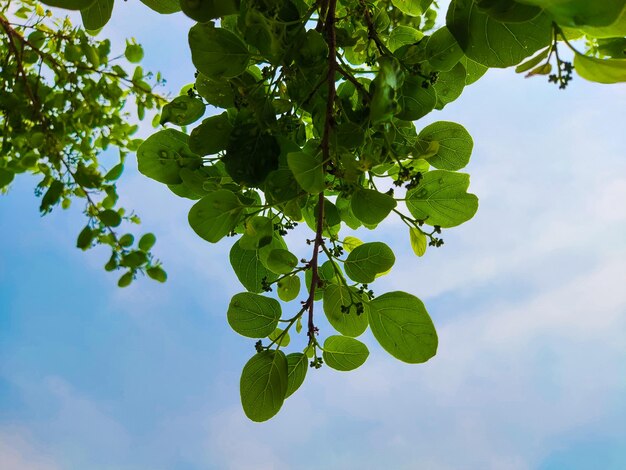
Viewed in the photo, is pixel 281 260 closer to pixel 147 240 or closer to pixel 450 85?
pixel 450 85

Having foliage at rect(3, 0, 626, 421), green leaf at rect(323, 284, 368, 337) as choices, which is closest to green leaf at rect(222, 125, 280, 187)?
foliage at rect(3, 0, 626, 421)

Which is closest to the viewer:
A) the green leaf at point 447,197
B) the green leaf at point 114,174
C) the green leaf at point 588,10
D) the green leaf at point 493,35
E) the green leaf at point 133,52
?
the green leaf at point 588,10

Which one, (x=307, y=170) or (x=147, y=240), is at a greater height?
(x=147, y=240)

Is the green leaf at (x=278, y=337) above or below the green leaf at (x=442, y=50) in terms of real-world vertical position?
below

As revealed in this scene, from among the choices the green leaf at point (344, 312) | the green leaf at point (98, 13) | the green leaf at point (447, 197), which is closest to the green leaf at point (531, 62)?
the green leaf at point (447, 197)

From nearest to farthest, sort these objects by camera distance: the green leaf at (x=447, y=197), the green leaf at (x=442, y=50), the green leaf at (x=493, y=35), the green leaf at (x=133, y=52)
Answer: the green leaf at (x=493, y=35) < the green leaf at (x=442, y=50) < the green leaf at (x=447, y=197) < the green leaf at (x=133, y=52)

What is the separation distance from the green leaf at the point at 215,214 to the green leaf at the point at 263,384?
0.18m

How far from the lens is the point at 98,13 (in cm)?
64

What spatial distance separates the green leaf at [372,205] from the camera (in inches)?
25.9

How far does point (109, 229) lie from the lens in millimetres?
1335

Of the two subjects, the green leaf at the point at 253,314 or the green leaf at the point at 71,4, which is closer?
the green leaf at the point at 71,4

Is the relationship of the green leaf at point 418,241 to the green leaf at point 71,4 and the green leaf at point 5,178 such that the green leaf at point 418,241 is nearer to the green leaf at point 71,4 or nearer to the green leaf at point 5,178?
the green leaf at point 71,4


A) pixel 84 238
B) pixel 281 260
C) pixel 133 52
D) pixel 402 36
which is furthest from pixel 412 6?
pixel 133 52

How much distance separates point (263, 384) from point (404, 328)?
21 cm
